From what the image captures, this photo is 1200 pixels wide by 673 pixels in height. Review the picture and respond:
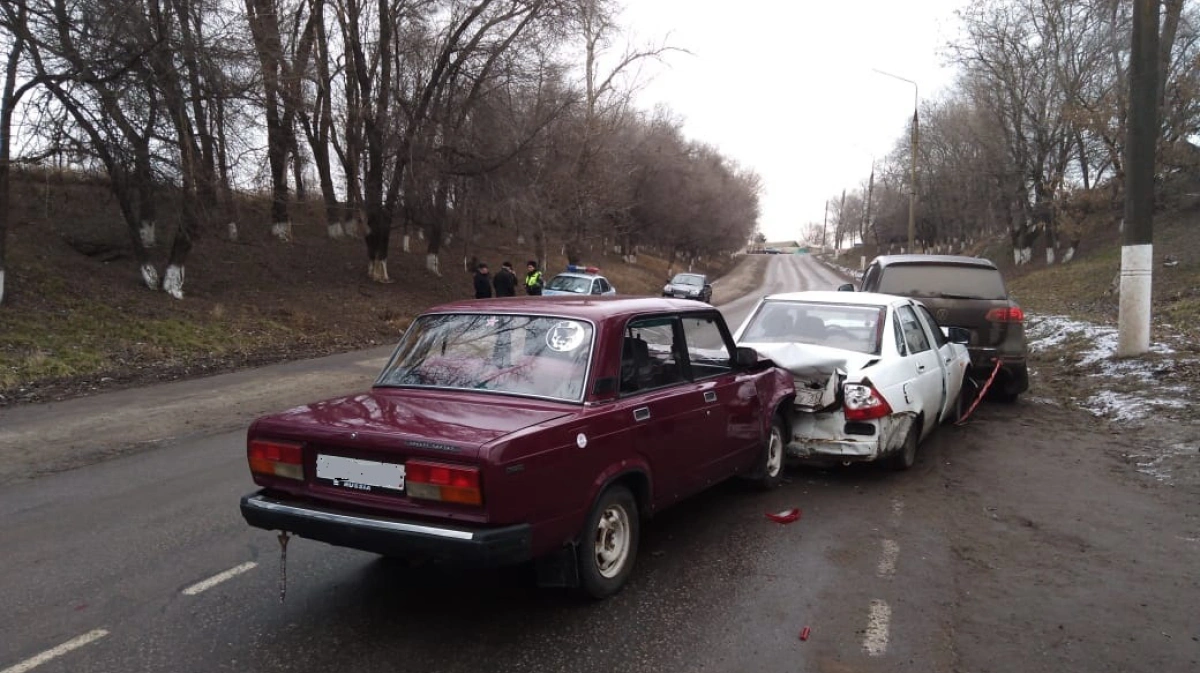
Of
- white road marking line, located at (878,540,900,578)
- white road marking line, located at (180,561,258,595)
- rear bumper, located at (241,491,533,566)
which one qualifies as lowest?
white road marking line, located at (878,540,900,578)

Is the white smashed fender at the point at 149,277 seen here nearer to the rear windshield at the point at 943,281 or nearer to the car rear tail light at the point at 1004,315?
the rear windshield at the point at 943,281

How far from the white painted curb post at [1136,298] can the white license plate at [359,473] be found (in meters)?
11.2

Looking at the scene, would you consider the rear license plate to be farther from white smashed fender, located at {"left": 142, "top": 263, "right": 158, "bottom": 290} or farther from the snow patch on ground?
white smashed fender, located at {"left": 142, "top": 263, "right": 158, "bottom": 290}

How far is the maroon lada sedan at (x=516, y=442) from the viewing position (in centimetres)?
349

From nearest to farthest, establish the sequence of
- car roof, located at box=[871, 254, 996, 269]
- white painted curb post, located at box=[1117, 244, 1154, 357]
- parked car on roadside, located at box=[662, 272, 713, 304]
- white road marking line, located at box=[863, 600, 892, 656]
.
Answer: white road marking line, located at box=[863, 600, 892, 656], car roof, located at box=[871, 254, 996, 269], white painted curb post, located at box=[1117, 244, 1154, 357], parked car on roadside, located at box=[662, 272, 713, 304]

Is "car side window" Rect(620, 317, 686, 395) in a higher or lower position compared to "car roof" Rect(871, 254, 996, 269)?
lower

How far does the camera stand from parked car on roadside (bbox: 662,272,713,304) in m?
34.7

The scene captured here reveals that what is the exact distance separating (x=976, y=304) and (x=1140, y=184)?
3729 mm

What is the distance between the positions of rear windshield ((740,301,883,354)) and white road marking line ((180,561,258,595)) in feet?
15.0

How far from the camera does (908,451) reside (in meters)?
6.87

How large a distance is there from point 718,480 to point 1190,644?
101 inches

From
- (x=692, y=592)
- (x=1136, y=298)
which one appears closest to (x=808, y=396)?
(x=692, y=592)

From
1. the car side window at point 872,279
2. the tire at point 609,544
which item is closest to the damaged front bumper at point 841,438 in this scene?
the tire at point 609,544

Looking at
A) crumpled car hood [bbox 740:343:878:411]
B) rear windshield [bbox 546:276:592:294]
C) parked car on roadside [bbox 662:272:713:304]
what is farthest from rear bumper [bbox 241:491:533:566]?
parked car on roadside [bbox 662:272:713:304]
